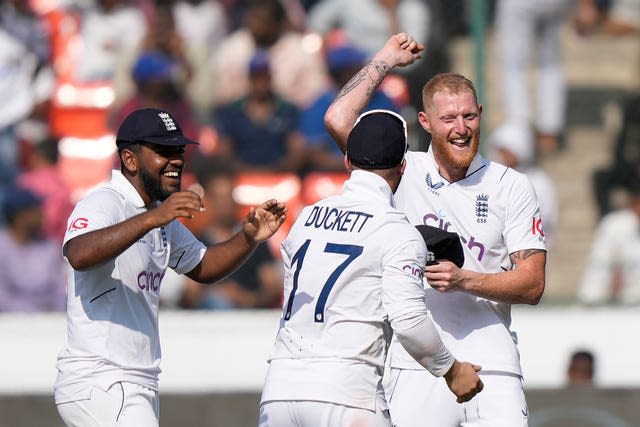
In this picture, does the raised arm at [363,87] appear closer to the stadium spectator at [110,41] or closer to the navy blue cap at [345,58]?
the navy blue cap at [345,58]

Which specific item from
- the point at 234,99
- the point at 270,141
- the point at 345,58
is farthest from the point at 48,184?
the point at 345,58

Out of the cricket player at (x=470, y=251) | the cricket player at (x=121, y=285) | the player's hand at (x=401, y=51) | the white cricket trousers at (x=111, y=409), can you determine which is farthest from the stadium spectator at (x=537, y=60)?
the white cricket trousers at (x=111, y=409)

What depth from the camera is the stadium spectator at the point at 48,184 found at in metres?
10.8

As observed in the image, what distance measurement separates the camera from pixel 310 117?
37.0 ft

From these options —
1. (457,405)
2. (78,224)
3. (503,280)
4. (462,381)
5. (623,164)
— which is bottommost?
(457,405)

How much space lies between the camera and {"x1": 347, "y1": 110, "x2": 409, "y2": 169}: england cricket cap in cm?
536

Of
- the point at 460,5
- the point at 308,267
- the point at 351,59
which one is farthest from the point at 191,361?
Answer: the point at 308,267

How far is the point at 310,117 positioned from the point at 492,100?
152 centimetres

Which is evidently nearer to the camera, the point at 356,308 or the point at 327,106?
the point at 356,308

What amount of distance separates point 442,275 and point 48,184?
19.9 ft

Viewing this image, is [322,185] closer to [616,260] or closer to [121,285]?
[616,260]

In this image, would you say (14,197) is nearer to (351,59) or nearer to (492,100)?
(351,59)

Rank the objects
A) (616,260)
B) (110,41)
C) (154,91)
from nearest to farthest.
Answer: (616,260) < (154,91) < (110,41)

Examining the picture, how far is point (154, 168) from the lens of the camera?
19.2 feet
